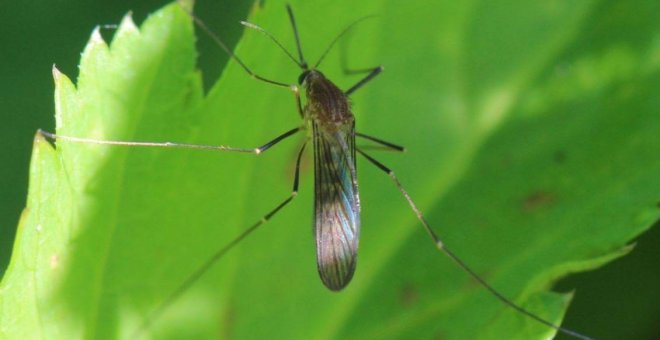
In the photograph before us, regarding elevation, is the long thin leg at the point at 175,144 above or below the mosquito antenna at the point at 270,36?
below

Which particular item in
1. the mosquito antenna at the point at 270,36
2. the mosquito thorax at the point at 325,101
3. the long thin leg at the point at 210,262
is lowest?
the long thin leg at the point at 210,262

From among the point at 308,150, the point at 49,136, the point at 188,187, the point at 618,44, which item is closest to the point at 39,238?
the point at 49,136

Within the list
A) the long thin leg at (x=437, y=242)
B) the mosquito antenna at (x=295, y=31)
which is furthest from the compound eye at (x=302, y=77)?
the long thin leg at (x=437, y=242)

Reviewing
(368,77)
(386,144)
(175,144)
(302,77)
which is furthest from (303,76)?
(175,144)

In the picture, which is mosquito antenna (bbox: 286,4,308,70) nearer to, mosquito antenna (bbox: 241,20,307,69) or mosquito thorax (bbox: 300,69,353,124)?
mosquito antenna (bbox: 241,20,307,69)

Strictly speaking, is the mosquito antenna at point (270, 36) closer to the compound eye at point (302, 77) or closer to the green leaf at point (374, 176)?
the green leaf at point (374, 176)

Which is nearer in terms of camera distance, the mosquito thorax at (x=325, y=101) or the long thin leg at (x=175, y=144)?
the long thin leg at (x=175, y=144)

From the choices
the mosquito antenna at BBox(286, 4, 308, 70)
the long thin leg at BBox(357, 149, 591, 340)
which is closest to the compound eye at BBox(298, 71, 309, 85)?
the mosquito antenna at BBox(286, 4, 308, 70)
